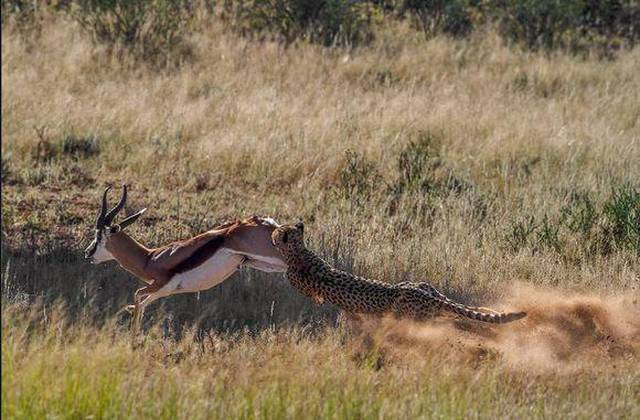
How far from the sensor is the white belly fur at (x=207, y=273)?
7.84 m

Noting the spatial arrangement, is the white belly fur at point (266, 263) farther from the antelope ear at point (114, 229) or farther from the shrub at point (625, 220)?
the shrub at point (625, 220)

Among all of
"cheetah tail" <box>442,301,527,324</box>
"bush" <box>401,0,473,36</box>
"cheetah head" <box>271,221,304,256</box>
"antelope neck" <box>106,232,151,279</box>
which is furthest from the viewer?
"bush" <box>401,0,473,36</box>

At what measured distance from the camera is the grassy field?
6570mm

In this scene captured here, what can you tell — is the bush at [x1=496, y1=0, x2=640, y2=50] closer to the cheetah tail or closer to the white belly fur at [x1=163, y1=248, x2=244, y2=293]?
the cheetah tail

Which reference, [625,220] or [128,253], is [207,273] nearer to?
[128,253]

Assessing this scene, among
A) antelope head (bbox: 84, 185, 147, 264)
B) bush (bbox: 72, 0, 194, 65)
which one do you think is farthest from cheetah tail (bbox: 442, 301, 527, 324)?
bush (bbox: 72, 0, 194, 65)

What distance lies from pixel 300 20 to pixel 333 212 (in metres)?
6.71

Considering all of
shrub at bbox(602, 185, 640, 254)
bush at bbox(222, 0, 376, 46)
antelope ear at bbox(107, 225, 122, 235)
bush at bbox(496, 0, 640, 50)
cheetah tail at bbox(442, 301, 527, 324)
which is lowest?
bush at bbox(496, 0, 640, 50)

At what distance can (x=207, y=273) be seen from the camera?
310 inches

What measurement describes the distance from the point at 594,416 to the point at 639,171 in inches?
235

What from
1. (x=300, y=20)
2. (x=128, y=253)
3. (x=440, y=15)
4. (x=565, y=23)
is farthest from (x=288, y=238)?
(x=565, y=23)

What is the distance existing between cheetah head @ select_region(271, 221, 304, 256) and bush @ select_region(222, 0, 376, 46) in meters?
9.00

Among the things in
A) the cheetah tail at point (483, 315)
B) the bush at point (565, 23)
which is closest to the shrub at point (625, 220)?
the cheetah tail at point (483, 315)

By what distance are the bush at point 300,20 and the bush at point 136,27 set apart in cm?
87
